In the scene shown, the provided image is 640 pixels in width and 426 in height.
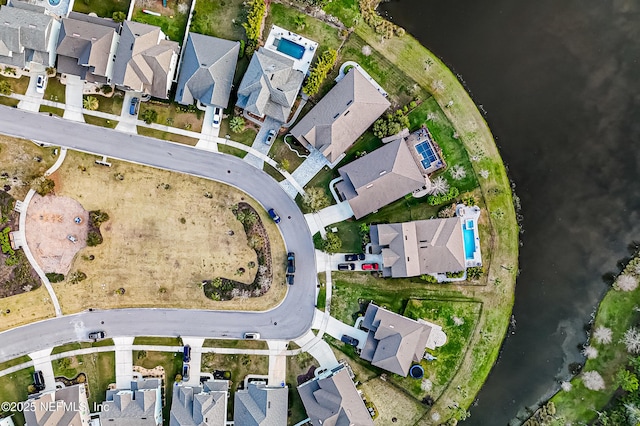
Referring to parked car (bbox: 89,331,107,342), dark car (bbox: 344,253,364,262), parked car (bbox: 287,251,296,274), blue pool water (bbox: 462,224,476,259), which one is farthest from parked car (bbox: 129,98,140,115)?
blue pool water (bbox: 462,224,476,259)

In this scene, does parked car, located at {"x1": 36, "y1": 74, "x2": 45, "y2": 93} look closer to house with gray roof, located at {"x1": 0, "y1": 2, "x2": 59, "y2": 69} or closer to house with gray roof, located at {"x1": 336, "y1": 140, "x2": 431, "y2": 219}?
house with gray roof, located at {"x1": 0, "y1": 2, "x2": 59, "y2": 69}

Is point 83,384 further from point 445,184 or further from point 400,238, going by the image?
point 445,184

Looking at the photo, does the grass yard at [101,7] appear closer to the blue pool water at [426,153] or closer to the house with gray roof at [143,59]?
the house with gray roof at [143,59]

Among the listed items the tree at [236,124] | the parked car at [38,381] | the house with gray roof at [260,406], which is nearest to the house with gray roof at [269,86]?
the tree at [236,124]

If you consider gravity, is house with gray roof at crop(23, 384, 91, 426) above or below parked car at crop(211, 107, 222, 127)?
below

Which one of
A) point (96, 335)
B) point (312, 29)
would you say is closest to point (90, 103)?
point (96, 335)

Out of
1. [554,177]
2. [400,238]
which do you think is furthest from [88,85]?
[554,177]
